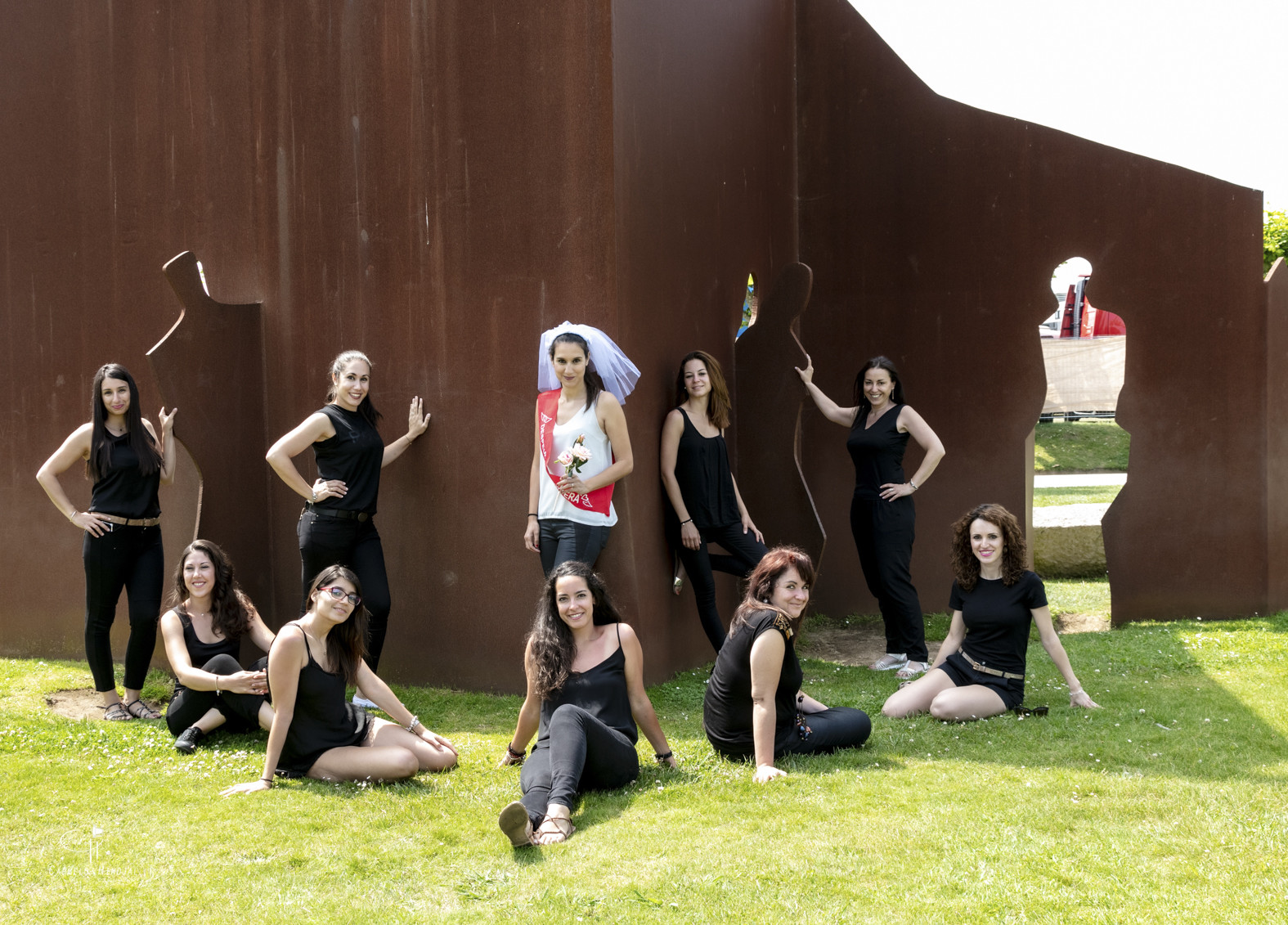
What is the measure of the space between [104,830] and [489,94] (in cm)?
400

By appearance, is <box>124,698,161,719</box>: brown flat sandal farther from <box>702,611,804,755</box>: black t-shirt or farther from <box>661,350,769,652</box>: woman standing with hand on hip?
<box>702,611,804,755</box>: black t-shirt

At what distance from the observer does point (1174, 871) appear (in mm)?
3457

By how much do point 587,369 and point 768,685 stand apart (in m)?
1.99

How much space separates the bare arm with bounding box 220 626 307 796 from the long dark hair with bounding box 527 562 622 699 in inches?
37.3

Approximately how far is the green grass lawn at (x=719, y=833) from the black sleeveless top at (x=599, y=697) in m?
0.25

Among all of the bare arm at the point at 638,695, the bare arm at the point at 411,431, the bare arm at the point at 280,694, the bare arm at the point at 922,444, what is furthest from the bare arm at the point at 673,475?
the bare arm at the point at 280,694

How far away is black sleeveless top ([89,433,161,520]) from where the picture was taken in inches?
234

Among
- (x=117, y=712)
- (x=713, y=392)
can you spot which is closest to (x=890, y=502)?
(x=713, y=392)

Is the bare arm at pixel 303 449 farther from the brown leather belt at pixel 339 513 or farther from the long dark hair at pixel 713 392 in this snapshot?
the long dark hair at pixel 713 392

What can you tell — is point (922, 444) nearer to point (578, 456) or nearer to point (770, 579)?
point (578, 456)

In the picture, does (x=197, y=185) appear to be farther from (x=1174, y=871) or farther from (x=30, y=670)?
(x=1174, y=871)

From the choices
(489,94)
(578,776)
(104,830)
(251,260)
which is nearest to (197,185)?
(251,260)

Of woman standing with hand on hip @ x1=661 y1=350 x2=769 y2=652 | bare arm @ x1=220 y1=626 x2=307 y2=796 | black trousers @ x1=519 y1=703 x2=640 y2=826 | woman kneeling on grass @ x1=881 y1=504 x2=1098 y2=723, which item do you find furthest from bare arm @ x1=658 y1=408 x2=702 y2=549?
bare arm @ x1=220 y1=626 x2=307 y2=796

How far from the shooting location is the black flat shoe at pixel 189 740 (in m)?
5.25
